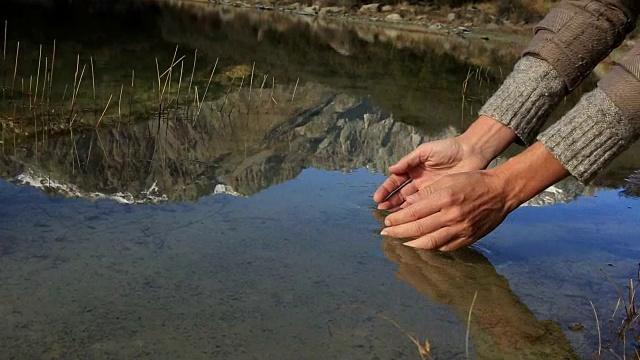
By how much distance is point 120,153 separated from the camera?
152 inches

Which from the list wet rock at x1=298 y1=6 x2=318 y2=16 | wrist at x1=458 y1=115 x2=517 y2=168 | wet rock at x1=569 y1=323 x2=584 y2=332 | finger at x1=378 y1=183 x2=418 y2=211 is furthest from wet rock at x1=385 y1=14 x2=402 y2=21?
wet rock at x1=569 y1=323 x2=584 y2=332

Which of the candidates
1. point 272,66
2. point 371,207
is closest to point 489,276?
point 371,207

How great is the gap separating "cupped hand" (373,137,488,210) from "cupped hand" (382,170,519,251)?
1.09 ft

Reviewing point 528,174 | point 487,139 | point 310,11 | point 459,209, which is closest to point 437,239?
point 459,209

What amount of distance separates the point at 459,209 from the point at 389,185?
67 cm

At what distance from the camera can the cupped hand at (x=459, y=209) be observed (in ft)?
6.45

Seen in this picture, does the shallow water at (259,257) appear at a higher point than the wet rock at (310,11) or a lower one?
higher

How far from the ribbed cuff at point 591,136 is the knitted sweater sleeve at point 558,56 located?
0.28 metres

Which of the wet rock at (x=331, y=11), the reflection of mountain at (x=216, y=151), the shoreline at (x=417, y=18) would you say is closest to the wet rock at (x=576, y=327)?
the reflection of mountain at (x=216, y=151)

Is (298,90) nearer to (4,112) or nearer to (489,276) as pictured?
(4,112)

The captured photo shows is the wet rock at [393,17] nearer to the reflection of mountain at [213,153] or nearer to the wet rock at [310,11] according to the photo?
the wet rock at [310,11]

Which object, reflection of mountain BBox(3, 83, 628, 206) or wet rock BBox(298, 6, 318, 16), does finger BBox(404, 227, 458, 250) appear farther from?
wet rock BBox(298, 6, 318, 16)

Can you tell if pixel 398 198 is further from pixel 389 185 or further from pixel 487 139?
pixel 487 139

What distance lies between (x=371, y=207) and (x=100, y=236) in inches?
42.1
